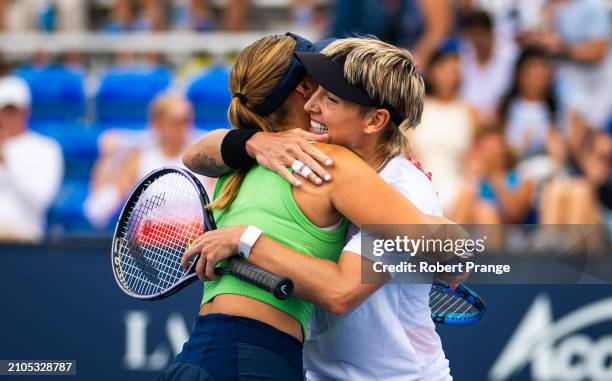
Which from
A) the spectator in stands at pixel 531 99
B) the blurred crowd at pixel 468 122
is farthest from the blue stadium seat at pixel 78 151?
the spectator in stands at pixel 531 99

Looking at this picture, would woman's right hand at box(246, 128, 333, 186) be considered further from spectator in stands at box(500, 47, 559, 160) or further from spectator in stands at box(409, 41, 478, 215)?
spectator in stands at box(500, 47, 559, 160)

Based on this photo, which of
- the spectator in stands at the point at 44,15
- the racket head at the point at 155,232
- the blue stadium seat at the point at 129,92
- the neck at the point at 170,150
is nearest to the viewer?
the racket head at the point at 155,232

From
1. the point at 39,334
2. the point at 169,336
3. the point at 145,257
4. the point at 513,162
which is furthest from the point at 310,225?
the point at 513,162

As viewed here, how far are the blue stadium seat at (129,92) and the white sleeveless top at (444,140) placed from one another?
81.7 inches

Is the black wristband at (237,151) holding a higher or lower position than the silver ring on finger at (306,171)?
lower

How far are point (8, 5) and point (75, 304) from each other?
4076 mm

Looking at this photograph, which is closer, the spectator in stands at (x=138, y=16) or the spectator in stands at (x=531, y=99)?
the spectator in stands at (x=531, y=99)

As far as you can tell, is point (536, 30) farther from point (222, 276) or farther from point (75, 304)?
point (222, 276)

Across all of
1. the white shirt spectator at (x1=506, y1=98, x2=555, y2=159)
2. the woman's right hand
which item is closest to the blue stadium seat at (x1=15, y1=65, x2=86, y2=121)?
the white shirt spectator at (x1=506, y1=98, x2=555, y2=159)

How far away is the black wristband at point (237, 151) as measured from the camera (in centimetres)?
301

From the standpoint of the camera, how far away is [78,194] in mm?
7125

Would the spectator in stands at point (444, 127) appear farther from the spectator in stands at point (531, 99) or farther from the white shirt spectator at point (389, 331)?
the white shirt spectator at point (389, 331)

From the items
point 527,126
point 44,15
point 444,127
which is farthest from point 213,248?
point 44,15

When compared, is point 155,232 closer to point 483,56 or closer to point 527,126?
point 527,126
